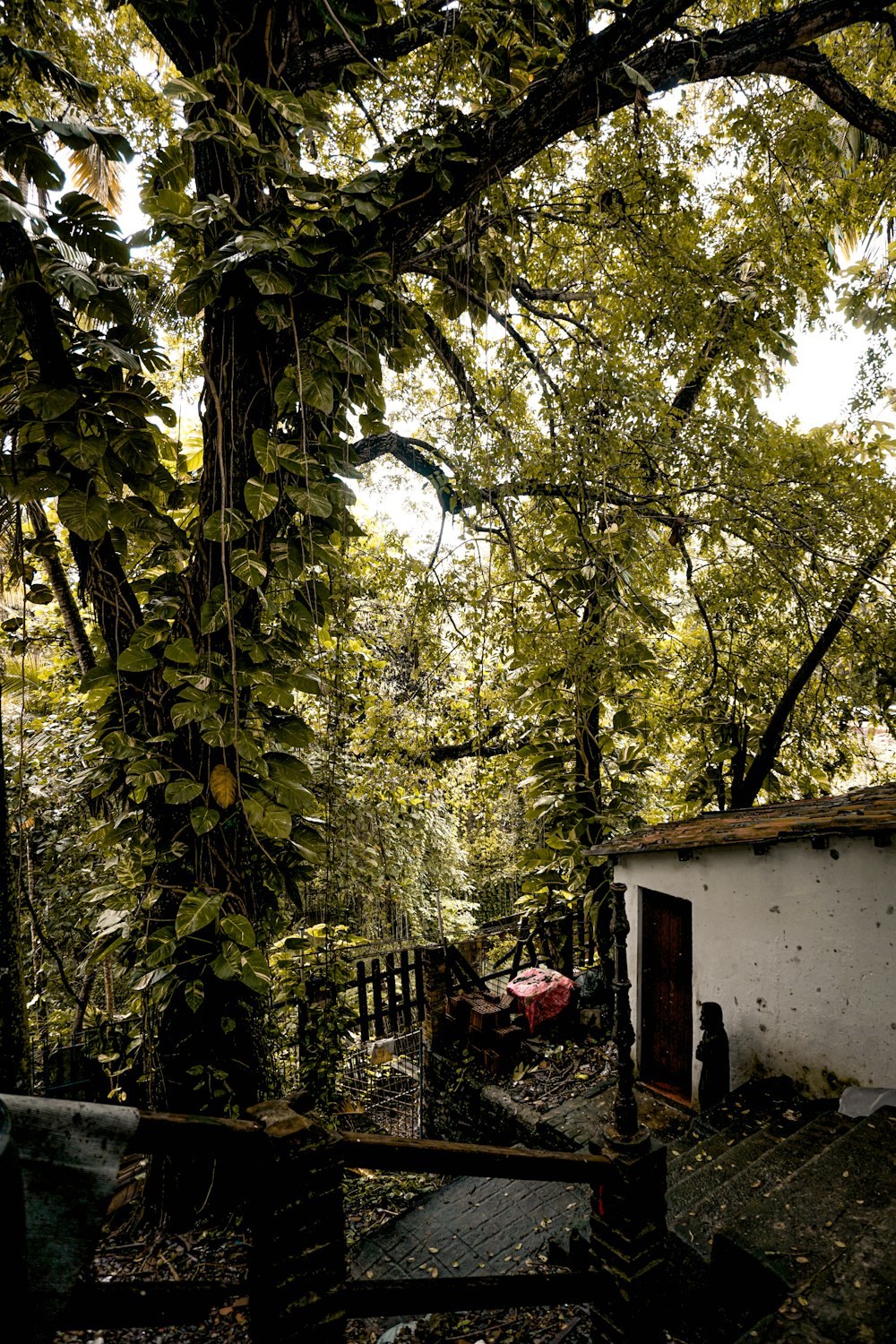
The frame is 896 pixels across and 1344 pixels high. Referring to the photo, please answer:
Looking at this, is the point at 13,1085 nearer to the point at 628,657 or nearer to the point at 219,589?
the point at 219,589

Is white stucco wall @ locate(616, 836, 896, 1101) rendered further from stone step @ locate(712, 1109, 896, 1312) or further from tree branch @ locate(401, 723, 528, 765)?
tree branch @ locate(401, 723, 528, 765)

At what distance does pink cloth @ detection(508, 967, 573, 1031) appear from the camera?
669 cm

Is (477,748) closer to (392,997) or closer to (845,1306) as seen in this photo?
(392,997)

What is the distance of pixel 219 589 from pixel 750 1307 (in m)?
4.13

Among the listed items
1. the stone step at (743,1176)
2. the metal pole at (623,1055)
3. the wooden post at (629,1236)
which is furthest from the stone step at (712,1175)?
the metal pole at (623,1055)

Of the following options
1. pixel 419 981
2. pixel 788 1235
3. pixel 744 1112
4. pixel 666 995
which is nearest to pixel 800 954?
pixel 744 1112

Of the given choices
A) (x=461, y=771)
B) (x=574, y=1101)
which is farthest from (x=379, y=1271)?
(x=461, y=771)

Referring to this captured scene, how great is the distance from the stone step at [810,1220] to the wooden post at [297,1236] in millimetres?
2050

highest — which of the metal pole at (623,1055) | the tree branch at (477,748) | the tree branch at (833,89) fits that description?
the tree branch at (833,89)

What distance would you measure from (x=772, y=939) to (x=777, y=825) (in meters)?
0.96

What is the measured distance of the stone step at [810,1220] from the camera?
9.21 ft

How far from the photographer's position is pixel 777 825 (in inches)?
195

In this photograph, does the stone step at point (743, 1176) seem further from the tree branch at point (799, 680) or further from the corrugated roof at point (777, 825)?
the tree branch at point (799, 680)

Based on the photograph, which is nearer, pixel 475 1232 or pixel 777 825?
pixel 475 1232
